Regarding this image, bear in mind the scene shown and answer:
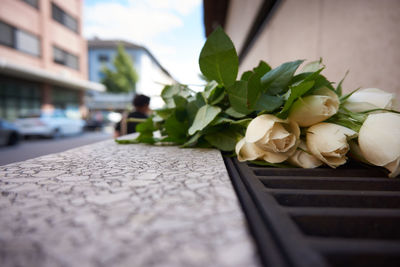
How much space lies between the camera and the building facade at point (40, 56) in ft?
39.0

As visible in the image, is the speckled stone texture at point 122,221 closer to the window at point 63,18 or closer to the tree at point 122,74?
the window at point 63,18

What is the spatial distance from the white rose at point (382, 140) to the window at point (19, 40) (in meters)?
15.7

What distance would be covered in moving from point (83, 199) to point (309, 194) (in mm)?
446

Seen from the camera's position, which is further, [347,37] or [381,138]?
[347,37]

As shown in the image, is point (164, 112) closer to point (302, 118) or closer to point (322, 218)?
point (302, 118)

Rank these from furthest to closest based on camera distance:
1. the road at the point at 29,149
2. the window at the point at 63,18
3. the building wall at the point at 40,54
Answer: the window at the point at 63,18 → the building wall at the point at 40,54 → the road at the point at 29,149

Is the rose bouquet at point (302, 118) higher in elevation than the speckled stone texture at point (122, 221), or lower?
higher

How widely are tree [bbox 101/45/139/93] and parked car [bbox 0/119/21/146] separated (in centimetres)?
1658

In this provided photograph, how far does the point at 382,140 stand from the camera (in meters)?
0.54

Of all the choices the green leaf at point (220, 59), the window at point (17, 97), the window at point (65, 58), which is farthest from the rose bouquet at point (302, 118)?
the window at point (65, 58)

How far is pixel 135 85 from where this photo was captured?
24.5 metres

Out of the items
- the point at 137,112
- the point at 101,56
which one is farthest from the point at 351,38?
the point at 101,56

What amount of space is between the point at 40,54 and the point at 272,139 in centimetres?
1736

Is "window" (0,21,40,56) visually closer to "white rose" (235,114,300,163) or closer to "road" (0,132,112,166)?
"road" (0,132,112,166)
